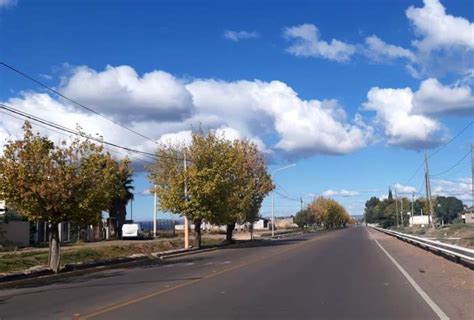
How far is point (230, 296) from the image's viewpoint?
49.4 feet

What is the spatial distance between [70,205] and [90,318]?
44.2 ft

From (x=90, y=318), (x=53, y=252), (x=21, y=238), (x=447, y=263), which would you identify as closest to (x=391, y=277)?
(x=447, y=263)

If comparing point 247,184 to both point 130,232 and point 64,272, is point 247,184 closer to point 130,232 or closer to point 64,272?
point 130,232

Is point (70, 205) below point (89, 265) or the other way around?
the other way around

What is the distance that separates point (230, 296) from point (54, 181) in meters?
11.5

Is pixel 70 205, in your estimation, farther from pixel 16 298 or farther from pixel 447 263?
pixel 447 263

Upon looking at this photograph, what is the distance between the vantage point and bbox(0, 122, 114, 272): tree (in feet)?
78.0

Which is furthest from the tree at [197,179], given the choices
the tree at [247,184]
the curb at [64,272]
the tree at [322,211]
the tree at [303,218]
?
the tree at [322,211]

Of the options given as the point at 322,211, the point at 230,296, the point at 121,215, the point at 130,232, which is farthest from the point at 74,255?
the point at 322,211

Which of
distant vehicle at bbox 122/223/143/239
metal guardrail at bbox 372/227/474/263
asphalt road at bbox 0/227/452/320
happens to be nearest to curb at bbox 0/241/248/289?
asphalt road at bbox 0/227/452/320

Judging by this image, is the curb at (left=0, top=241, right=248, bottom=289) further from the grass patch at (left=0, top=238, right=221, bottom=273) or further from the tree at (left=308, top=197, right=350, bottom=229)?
the tree at (left=308, top=197, right=350, bottom=229)

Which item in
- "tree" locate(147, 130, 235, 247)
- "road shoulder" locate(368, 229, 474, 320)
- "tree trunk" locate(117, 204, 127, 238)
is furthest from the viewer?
"tree trunk" locate(117, 204, 127, 238)

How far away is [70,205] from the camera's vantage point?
979 inches

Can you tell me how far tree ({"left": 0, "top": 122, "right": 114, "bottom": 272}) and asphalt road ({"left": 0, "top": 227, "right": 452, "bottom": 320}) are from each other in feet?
10.1
